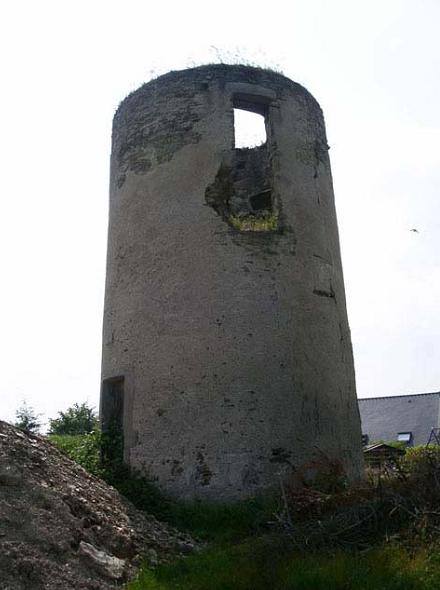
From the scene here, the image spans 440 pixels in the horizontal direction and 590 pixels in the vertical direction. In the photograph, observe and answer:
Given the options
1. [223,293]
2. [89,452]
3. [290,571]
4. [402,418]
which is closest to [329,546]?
[290,571]

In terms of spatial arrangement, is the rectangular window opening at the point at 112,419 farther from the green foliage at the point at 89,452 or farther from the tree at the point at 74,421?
the tree at the point at 74,421

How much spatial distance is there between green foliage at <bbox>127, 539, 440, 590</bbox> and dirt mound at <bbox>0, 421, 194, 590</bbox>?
0.35 m

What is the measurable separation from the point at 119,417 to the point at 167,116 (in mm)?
4261

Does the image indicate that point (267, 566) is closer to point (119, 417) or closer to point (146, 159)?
point (119, 417)

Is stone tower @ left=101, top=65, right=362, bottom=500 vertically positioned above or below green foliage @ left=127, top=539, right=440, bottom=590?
above

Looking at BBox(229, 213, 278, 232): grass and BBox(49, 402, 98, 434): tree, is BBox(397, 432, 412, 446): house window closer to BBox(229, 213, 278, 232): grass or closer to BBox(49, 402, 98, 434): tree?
BBox(49, 402, 98, 434): tree

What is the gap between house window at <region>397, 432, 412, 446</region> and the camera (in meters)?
25.2

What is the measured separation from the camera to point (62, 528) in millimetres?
5332

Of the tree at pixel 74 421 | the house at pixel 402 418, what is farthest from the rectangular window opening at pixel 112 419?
the house at pixel 402 418

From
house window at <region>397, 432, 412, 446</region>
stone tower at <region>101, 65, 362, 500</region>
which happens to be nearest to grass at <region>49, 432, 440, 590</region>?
stone tower at <region>101, 65, 362, 500</region>

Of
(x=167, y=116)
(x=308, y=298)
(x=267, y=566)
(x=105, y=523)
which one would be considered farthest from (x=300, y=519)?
(x=167, y=116)

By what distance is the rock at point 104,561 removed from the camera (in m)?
5.12

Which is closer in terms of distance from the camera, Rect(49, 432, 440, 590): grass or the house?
Rect(49, 432, 440, 590): grass

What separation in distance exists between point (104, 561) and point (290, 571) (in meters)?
1.49
